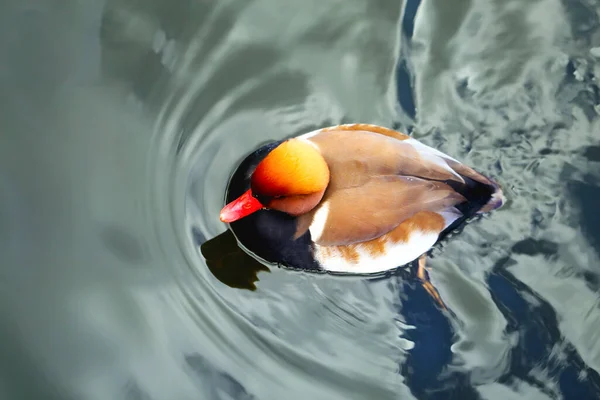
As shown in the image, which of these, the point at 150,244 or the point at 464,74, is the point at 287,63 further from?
the point at 150,244

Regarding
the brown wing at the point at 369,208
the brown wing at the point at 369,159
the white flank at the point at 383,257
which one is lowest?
the white flank at the point at 383,257

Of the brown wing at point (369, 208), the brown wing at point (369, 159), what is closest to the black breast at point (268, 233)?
the brown wing at point (369, 208)

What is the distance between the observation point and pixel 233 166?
3.58 meters

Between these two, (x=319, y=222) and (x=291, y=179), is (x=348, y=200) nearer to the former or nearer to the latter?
(x=319, y=222)

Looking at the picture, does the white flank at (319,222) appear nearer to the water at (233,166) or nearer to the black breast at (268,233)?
the black breast at (268,233)

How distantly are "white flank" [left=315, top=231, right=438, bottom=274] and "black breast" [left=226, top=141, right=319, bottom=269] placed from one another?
0.08 metres

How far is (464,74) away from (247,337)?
198cm

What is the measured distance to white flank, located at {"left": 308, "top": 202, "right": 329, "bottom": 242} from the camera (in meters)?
3.12

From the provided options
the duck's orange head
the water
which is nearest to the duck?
the duck's orange head

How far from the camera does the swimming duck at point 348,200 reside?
3.07 m

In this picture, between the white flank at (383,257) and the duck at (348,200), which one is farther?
the white flank at (383,257)

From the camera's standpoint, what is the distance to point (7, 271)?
9.95ft

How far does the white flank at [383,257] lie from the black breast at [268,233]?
77mm

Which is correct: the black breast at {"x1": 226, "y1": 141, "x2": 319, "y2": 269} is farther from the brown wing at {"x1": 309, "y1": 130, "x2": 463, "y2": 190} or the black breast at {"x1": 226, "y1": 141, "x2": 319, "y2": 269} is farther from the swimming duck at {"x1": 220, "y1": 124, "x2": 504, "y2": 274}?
the brown wing at {"x1": 309, "y1": 130, "x2": 463, "y2": 190}
